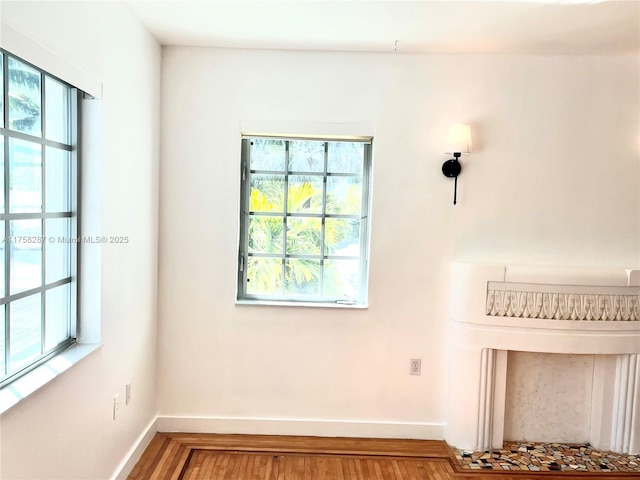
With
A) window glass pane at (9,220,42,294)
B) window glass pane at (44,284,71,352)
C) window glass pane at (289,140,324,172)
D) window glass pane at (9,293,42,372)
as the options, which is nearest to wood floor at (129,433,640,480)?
window glass pane at (44,284,71,352)

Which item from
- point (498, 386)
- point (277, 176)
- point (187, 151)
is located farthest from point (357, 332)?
point (187, 151)

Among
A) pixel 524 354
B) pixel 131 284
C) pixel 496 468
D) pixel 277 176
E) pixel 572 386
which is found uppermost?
pixel 277 176

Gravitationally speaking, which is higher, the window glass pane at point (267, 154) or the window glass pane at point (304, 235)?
the window glass pane at point (267, 154)

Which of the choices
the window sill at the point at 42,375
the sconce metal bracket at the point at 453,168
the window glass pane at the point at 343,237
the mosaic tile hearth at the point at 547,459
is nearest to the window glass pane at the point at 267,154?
the window glass pane at the point at 343,237

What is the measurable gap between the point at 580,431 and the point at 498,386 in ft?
2.03

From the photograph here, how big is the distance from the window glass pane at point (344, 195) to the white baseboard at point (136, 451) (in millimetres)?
1690

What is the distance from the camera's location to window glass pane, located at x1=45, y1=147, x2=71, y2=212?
5.93ft

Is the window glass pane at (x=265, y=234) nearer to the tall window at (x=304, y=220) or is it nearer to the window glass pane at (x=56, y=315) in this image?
the tall window at (x=304, y=220)

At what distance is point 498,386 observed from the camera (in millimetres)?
2799

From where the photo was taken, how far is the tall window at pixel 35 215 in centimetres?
Answer: 151

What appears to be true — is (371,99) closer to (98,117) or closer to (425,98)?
(425,98)

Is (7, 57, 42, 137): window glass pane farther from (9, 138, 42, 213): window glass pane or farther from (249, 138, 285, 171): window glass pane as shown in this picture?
(249, 138, 285, 171): window glass pane

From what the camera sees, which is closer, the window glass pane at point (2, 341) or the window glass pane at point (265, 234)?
the window glass pane at point (2, 341)

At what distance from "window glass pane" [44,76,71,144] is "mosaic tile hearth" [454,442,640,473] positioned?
261 centimetres
